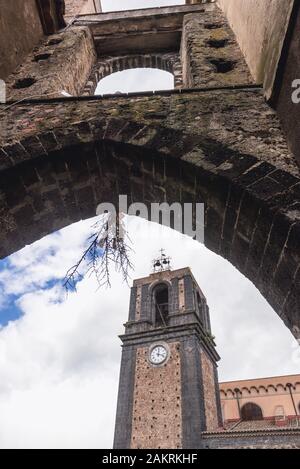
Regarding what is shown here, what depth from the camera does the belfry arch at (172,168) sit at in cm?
265

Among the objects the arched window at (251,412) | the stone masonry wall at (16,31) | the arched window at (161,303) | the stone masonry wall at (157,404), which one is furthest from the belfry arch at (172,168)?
the arched window at (251,412)

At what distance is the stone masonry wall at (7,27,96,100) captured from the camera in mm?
5316

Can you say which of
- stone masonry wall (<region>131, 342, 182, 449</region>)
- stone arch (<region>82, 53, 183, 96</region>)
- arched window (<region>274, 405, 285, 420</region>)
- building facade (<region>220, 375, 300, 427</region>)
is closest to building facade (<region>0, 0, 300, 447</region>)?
stone arch (<region>82, 53, 183, 96</region>)

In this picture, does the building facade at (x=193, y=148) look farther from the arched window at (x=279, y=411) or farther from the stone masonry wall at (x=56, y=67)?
the arched window at (x=279, y=411)

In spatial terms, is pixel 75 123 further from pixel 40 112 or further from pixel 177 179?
pixel 177 179

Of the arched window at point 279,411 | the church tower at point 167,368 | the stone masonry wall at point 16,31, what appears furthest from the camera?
the arched window at point 279,411

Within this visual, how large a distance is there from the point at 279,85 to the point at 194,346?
2046 centimetres

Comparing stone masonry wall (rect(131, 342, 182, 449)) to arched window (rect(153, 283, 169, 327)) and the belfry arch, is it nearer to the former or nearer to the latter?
arched window (rect(153, 283, 169, 327))

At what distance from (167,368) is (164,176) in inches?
806

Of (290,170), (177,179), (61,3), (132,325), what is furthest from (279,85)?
(132,325)

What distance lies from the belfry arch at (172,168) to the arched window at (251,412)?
106 ft

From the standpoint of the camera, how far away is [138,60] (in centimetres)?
780

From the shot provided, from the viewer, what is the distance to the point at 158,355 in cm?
2291
